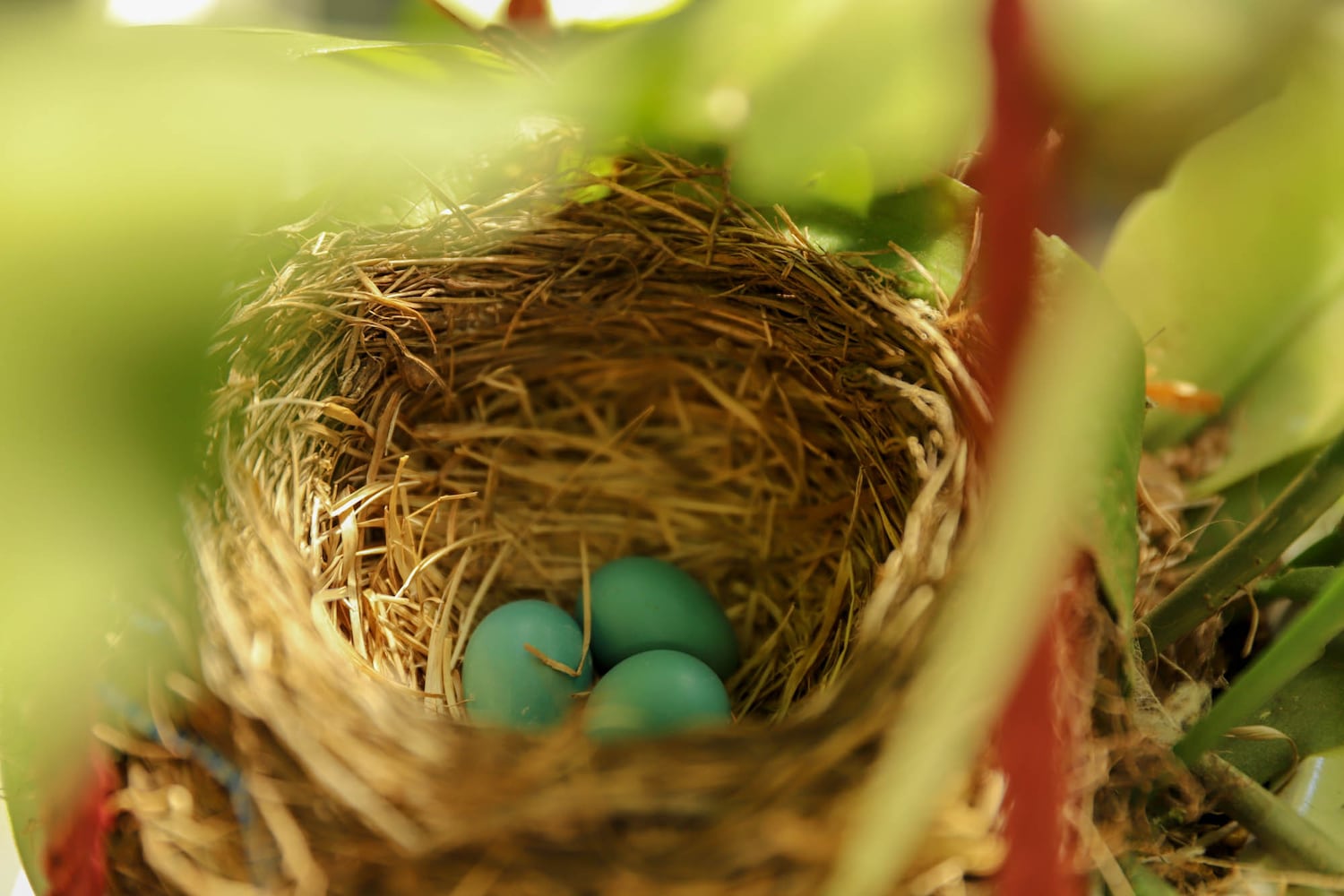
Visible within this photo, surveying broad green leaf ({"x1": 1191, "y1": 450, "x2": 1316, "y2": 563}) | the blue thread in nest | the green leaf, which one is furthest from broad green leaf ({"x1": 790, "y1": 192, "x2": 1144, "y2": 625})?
the blue thread in nest

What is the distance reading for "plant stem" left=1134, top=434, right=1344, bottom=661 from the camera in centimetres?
38

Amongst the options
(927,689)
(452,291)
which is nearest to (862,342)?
(452,291)

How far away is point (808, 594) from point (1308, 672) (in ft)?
0.92

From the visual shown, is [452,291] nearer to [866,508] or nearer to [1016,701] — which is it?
[866,508]

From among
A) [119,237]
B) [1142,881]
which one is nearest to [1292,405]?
[1142,881]

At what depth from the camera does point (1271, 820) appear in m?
0.37

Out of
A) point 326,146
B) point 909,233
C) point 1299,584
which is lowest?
point 1299,584

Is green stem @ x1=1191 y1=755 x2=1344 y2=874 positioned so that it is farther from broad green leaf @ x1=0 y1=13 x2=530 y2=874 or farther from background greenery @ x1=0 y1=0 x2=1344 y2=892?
broad green leaf @ x1=0 y1=13 x2=530 y2=874

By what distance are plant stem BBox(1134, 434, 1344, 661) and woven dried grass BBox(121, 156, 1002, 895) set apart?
0.43ft

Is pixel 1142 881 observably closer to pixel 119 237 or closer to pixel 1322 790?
pixel 1322 790

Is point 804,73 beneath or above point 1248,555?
above

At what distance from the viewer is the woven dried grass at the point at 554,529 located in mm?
296

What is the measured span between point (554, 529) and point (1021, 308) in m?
0.55

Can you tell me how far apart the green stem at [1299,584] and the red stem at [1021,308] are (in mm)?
381
